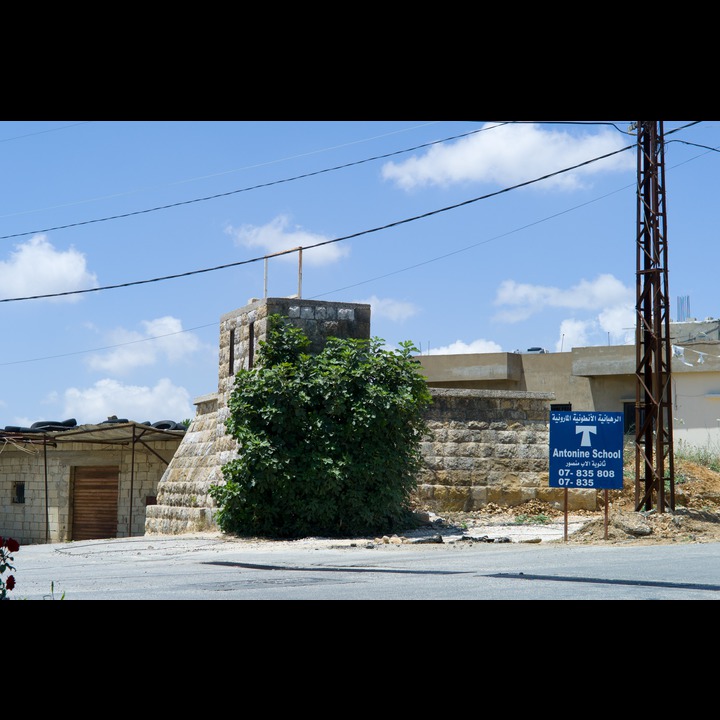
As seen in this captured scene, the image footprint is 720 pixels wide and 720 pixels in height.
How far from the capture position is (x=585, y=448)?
693 inches

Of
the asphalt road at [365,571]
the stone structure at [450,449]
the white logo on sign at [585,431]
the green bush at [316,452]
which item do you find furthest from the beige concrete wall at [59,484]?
the white logo on sign at [585,431]

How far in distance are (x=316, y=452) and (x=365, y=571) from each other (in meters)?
6.08

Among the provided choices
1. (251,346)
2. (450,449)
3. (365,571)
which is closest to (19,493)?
(251,346)

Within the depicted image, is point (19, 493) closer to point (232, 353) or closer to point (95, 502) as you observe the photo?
point (95, 502)

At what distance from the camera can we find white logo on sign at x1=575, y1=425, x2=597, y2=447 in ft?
→ 57.7

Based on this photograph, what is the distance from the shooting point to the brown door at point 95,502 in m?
27.1

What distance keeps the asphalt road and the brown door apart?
8787 millimetres

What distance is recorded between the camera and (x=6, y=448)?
97.0ft

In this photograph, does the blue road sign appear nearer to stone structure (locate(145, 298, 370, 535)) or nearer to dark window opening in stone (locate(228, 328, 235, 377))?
stone structure (locate(145, 298, 370, 535))

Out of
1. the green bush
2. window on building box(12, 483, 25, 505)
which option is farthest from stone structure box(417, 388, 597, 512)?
window on building box(12, 483, 25, 505)

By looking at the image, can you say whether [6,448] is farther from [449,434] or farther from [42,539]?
[449,434]

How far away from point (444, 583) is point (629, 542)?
23.7 feet
